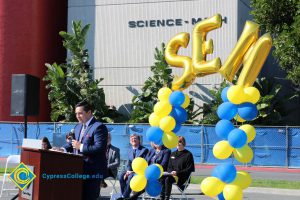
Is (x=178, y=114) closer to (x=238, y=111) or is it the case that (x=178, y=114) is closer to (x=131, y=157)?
(x=238, y=111)

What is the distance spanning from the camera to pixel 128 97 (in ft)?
95.2

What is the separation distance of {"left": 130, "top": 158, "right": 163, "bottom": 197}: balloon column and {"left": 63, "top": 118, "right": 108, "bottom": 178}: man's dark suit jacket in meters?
2.50

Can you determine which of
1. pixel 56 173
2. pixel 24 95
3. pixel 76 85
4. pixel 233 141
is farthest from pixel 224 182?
pixel 76 85

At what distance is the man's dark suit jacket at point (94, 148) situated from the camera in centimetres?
632

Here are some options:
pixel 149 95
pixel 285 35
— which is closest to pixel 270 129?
pixel 285 35

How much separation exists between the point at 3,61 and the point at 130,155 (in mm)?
21135

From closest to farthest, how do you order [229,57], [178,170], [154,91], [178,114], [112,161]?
1. [229,57]
2. [178,114]
3. [178,170]
4. [112,161]
5. [154,91]

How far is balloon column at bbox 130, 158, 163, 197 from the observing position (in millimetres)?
8953

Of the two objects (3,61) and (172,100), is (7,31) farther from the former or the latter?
(172,100)

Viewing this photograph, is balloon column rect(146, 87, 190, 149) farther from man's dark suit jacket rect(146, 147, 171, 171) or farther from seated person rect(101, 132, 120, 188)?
seated person rect(101, 132, 120, 188)

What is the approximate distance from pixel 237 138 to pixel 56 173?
8.27ft

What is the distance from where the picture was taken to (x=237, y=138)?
734 centimetres

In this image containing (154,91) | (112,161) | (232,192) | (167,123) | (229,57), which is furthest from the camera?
A: (154,91)

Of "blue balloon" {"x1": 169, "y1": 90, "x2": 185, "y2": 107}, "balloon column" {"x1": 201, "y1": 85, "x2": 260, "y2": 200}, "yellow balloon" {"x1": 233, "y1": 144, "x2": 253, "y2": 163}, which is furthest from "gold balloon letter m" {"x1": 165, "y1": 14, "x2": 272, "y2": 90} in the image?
"yellow balloon" {"x1": 233, "y1": 144, "x2": 253, "y2": 163}
